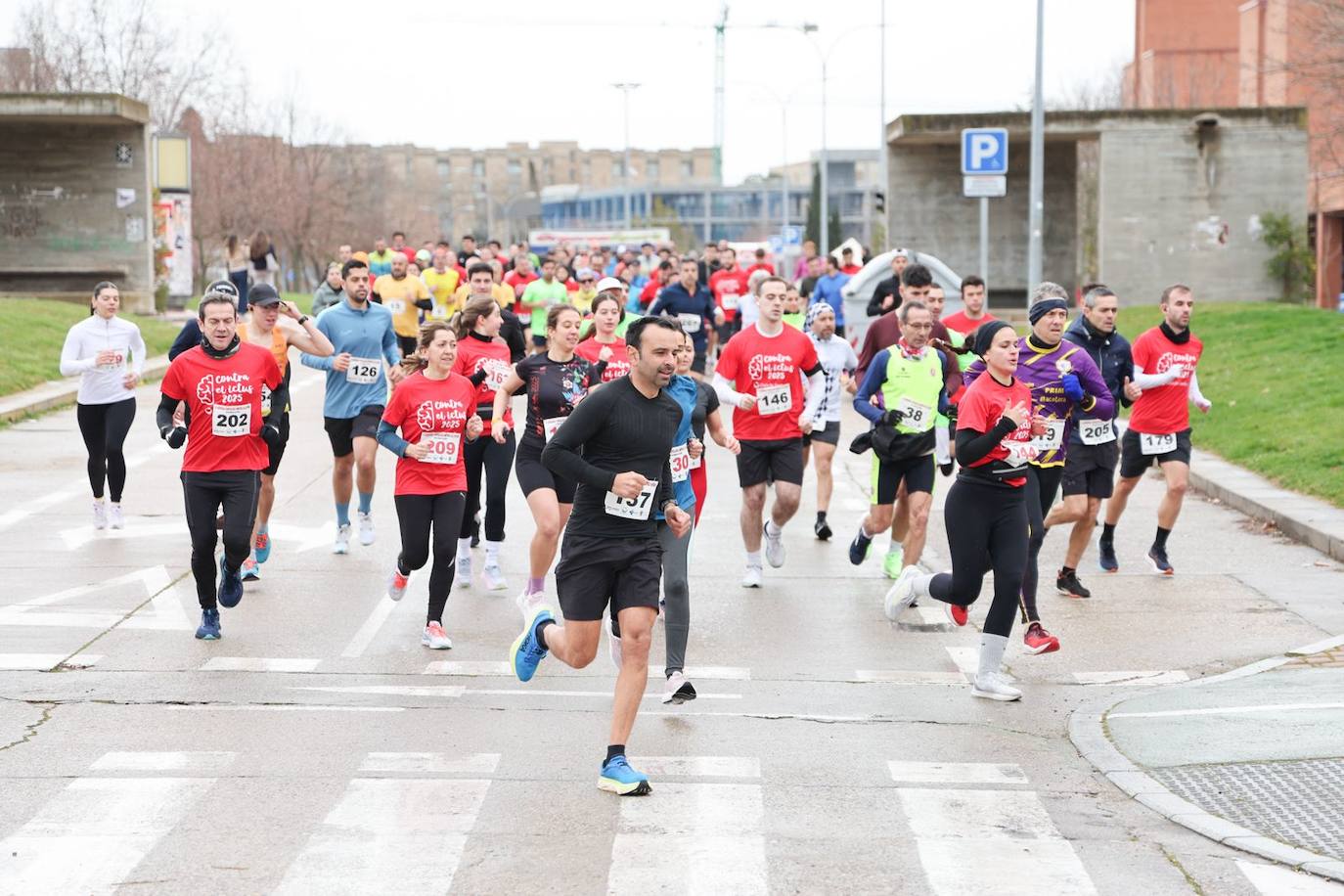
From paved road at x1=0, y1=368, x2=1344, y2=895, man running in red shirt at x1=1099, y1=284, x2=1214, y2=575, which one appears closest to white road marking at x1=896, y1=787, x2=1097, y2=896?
paved road at x1=0, y1=368, x2=1344, y2=895

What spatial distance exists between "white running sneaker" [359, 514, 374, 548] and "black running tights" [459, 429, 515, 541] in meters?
1.46

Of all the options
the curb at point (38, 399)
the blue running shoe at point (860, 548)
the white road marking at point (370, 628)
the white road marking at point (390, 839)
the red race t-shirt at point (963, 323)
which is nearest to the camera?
the white road marking at point (390, 839)

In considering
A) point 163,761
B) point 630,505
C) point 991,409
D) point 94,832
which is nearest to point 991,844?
point 630,505

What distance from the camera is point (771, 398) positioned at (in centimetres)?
1155

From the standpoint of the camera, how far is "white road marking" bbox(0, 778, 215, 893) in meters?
5.83

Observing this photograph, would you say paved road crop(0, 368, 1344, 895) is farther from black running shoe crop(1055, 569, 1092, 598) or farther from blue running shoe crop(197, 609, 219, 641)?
black running shoe crop(1055, 569, 1092, 598)

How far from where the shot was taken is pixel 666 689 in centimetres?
871

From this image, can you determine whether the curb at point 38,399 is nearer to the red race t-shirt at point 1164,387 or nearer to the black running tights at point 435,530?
the black running tights at point 435,530

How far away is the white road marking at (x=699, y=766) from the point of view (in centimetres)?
728

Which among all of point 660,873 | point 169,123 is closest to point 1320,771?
point 660,873

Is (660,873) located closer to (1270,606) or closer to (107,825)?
(107,825)

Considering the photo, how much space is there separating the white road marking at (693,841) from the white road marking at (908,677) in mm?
2298

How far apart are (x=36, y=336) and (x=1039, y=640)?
73.0 ft

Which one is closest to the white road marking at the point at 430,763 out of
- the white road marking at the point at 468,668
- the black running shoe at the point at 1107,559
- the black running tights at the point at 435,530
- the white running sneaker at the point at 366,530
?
the white road marking at the point at 468,668
